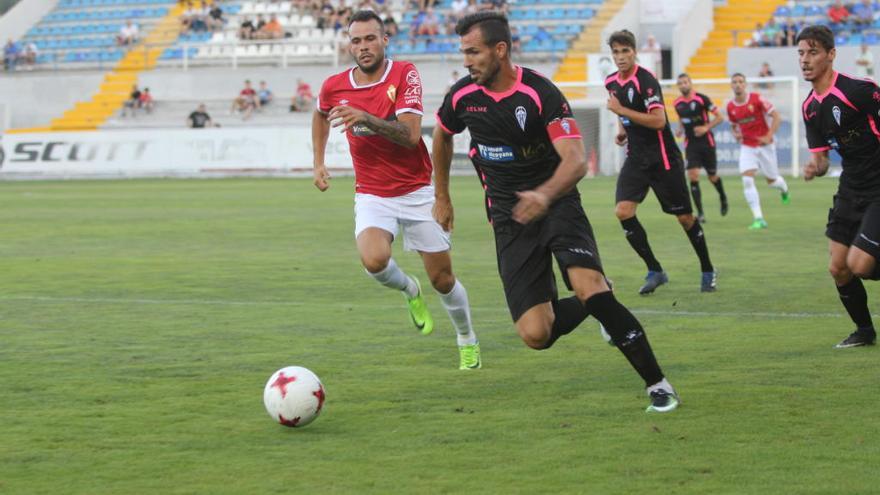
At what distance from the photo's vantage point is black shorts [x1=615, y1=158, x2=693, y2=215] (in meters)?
12.0

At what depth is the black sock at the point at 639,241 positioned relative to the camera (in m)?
12.1

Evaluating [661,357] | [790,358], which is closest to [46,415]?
[661,357]

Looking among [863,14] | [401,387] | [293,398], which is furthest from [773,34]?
[293,398]

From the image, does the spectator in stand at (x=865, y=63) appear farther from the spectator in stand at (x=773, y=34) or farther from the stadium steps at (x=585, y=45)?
the stadium steps at (x=585, y=45)

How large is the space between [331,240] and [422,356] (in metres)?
9.67

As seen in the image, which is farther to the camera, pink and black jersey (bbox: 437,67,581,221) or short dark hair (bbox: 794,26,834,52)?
short dark hair (bbox: 794,26,834,52)

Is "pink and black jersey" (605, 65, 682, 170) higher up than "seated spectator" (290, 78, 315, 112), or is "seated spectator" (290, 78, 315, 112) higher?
"pink and black jersey" (605, 65, 682, 170)

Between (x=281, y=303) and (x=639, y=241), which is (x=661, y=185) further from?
(x=281, y=303)

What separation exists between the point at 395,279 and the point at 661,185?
3853 millimetres

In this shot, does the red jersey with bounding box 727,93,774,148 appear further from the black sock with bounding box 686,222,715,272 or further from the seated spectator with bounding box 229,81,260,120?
the seated spectator with bounding box 229,81,260,120

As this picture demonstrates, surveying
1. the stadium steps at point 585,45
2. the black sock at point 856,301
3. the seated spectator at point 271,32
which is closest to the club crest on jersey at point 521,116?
the black sock at point 856,301

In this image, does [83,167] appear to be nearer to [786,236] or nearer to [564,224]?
[786,236]

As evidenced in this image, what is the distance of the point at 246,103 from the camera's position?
43188 mm

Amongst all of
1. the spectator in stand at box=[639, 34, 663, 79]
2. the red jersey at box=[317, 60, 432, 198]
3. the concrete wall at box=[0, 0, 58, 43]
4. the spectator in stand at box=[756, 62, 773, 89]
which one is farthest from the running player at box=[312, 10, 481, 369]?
the concrete wall at box=[0, 0, 58, 43]
